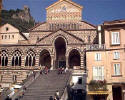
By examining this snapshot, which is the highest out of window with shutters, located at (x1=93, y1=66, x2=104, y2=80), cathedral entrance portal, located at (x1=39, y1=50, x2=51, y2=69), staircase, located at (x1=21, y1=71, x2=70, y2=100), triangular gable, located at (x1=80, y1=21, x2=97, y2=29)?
triangular gable, located at (x1=80, y1=21, x2=97, y2=29)

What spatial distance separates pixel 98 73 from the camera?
88.0 ft

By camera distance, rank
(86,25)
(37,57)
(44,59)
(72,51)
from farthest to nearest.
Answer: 1. (86,25)
2. (44,59)
3. (72,51)
4. (37,57)

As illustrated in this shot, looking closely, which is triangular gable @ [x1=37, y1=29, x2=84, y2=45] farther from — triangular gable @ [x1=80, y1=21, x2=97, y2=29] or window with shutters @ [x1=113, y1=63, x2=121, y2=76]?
window with shutters @ [x1=113, y1=63, x2=121, y2=76]

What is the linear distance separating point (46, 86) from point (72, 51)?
13628mm

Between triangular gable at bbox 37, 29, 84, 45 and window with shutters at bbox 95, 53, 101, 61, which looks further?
triangular gable at bbox 37, 29, 84, 45

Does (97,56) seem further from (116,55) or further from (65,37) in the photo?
(65,37)

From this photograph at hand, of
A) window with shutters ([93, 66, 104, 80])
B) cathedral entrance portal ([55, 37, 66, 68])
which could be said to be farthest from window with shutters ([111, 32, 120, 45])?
cathedral entrance portal ([55, 37, 66, 68])

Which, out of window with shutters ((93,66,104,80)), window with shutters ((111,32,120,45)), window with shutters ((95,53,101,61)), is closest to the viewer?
window with shutters ((93,66,104,80))

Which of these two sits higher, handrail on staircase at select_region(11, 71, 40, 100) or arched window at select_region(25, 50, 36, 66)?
arched window at select_region(25, 50, 36, 66)

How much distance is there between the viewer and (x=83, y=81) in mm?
32719

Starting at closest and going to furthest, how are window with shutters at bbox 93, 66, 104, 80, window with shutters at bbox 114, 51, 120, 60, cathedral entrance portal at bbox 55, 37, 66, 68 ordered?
window with shutters at bbox 93, 66, 104, 80 → window with shutters at bbox 114, 51, 120, 60 → cathedral entrance portal at bbox 55, 37, 66, 68

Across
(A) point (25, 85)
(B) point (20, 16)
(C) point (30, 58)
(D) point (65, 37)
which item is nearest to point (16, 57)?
(C) point (30, 58)

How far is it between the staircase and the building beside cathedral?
297 centimetres

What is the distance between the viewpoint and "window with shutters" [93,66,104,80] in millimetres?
26547
